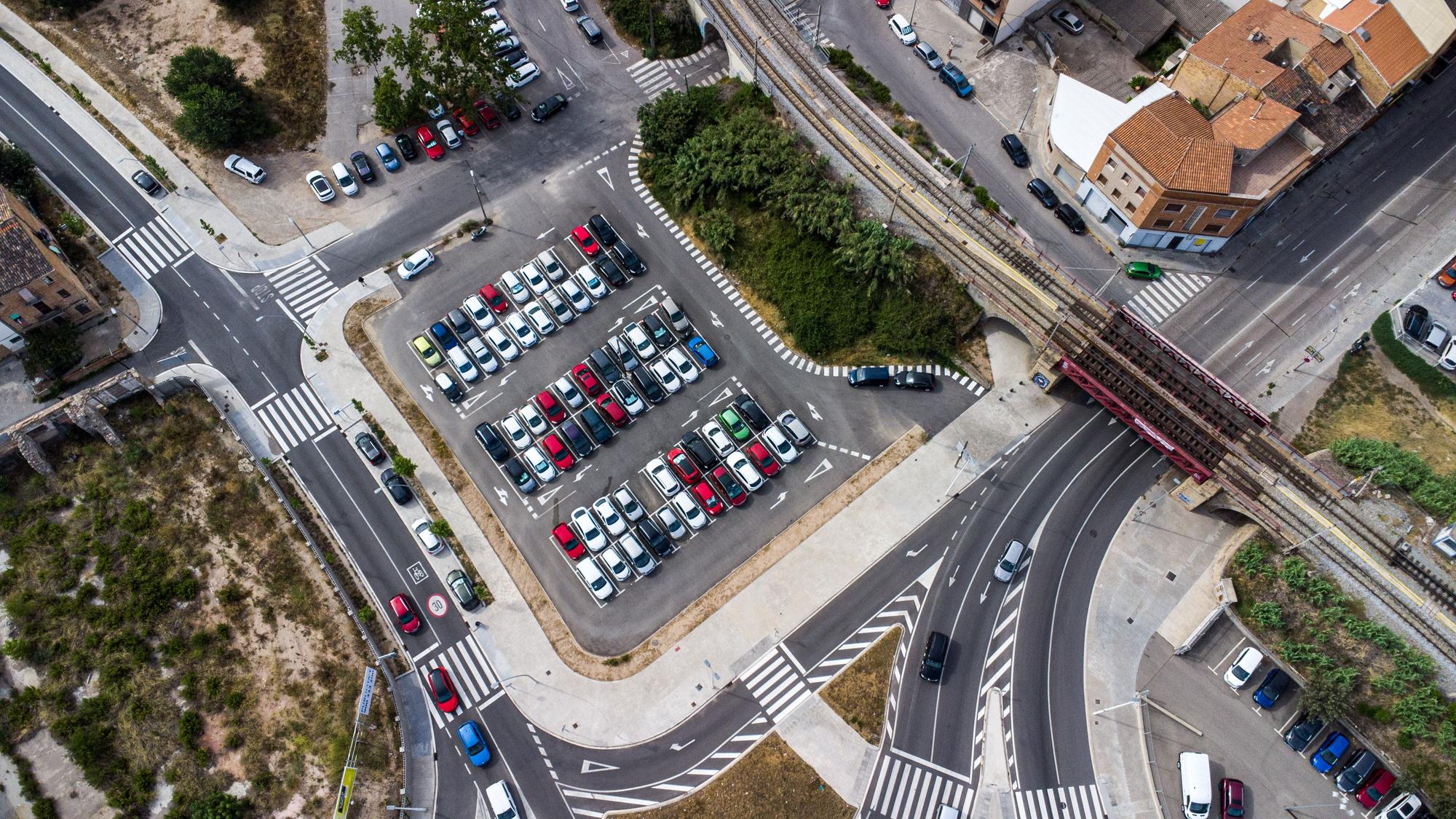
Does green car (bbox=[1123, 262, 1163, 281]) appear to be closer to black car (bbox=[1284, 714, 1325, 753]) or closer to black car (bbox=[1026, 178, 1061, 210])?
black car (bbox=[1026, 178, 1061, 210])

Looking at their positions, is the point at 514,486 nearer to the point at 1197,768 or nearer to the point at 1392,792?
the point at 1197,768

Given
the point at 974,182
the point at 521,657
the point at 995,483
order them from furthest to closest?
the point at 974,182 → the point at 995,483 → the point at 521,657

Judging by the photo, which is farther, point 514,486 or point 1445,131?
point 1445,131

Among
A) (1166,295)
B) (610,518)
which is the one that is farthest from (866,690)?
(1166,295)

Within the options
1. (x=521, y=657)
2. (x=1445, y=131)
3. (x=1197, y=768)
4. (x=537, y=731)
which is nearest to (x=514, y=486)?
(x=521, y=657)

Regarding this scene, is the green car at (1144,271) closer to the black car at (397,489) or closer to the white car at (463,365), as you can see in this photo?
the white car at (463,365)

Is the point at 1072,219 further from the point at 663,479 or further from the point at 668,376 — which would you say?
the point at 663,479

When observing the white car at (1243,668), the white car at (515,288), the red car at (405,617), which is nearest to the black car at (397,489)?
the red car at (405,617)
